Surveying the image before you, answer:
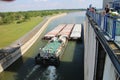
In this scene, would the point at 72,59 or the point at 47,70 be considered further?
the point at 72,59

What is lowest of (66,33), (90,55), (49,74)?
(49,74)

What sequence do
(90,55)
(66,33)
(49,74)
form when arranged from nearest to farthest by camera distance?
1. (90,55)
2. (49,74)
3. (66,33)

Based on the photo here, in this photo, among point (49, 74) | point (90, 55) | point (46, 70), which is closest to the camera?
point (90, 55)

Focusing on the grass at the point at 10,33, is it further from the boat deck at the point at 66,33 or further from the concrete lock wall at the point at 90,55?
the concrete lock wall at the point at 90,55

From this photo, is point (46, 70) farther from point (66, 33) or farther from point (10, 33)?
point (10, 33)

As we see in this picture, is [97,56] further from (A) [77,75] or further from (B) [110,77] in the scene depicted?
(A) [77,75]

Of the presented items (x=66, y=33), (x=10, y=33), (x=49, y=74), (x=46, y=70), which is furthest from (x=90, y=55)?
(x=10, y=33)

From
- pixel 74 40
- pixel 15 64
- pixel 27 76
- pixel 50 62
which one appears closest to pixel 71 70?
pixel 50 62

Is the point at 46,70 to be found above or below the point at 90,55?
below
